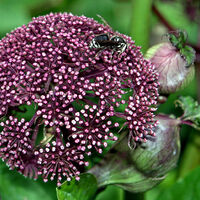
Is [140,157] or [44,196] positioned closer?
[140,157]

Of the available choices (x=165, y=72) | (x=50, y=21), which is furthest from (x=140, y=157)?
(x=50, y=21)

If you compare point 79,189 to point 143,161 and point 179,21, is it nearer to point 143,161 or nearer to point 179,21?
point 143,161

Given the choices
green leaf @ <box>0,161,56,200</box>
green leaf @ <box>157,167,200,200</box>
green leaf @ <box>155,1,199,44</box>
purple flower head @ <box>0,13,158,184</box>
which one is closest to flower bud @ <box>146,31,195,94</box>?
purple flower head @ <box>0,13,158,184</box>

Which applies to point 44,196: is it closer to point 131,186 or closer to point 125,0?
point 131,186

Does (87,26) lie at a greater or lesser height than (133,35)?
lesser

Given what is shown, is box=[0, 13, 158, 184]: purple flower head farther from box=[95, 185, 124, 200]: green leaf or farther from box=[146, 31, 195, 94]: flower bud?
box=[95, 185, 124, 200]: green leaf

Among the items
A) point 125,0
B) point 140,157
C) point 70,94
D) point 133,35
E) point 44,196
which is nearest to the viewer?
point 70,94

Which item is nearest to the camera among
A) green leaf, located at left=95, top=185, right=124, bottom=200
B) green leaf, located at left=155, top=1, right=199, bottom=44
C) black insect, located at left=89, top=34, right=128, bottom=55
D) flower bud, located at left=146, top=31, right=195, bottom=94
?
black insect, located at left=89, top=34, right=128, bottom=55
